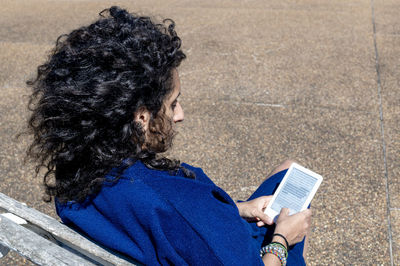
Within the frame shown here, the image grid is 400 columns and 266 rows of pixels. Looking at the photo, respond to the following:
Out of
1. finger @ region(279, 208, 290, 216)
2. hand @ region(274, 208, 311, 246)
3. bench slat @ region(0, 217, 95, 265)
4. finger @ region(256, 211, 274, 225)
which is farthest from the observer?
finger @ region(256, 211, 274, 225)

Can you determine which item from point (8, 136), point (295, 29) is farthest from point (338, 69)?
point (8, 136)

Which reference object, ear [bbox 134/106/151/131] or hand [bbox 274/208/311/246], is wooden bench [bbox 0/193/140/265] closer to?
ear [bbox 134/106/151/131]

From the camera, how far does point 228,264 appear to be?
133 cm

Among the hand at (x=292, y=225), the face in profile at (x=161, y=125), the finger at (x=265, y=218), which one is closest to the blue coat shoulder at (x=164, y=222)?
the face in profile at (x=161, y=125)

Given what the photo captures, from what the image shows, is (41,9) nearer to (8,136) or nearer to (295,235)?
(8,136)

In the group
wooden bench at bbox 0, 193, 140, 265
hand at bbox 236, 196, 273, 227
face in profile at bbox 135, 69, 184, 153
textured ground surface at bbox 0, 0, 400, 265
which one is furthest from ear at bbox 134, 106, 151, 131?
textured ground surface at bbox 0, 0, 400, 265

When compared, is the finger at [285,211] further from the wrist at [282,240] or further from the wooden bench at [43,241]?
the wooden bench at [43,241]

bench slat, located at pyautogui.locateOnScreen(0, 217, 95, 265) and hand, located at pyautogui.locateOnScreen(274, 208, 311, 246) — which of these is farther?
hand, located at pyautogui.locateOnScreen(274, 208, 311, 246)

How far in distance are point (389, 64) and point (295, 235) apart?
4192mm

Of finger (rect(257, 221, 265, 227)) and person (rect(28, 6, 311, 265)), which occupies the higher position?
person (rect(28, 6, 311, 265))

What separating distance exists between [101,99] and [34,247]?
1.64 feet

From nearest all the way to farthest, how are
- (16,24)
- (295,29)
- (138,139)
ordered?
1. (138,139)
2. (295,29)
3. (16,24)

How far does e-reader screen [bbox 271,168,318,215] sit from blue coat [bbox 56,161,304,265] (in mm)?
621

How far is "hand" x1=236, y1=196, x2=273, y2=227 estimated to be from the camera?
2020mm
